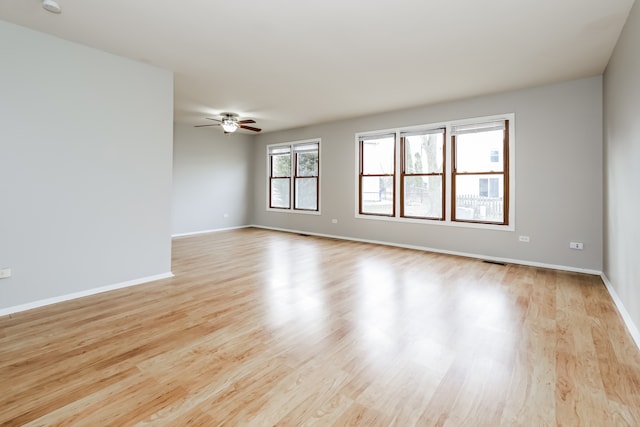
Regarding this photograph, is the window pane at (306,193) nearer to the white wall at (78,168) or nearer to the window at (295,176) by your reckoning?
the window at (295,176)

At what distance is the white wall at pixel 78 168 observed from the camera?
2.97 meters

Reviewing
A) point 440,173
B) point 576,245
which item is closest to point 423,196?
point 440,173

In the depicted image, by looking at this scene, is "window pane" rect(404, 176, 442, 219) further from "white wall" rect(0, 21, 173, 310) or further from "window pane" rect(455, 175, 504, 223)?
"white wall" rect(0, 21, 173, 310)

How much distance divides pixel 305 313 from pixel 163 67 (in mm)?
3648

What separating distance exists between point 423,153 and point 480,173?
1.16 metres

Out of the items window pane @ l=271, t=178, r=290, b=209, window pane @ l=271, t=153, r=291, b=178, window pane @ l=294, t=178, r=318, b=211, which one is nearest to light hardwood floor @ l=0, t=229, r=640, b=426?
window pane @ l=294, t=178, r=318, b=211

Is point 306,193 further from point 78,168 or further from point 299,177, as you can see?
point 78,168

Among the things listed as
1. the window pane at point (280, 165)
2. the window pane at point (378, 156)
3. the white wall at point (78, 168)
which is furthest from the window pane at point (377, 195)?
the white wall at point (78, 168)

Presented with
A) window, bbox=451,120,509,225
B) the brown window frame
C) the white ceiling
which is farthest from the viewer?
the brown window frame

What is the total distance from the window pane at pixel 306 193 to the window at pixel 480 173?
3560 millimetres

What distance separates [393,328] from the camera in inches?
104

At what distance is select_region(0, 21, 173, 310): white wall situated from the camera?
2973 mm

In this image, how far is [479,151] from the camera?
535 cm

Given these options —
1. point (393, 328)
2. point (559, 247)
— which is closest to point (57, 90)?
point (393, 328)
